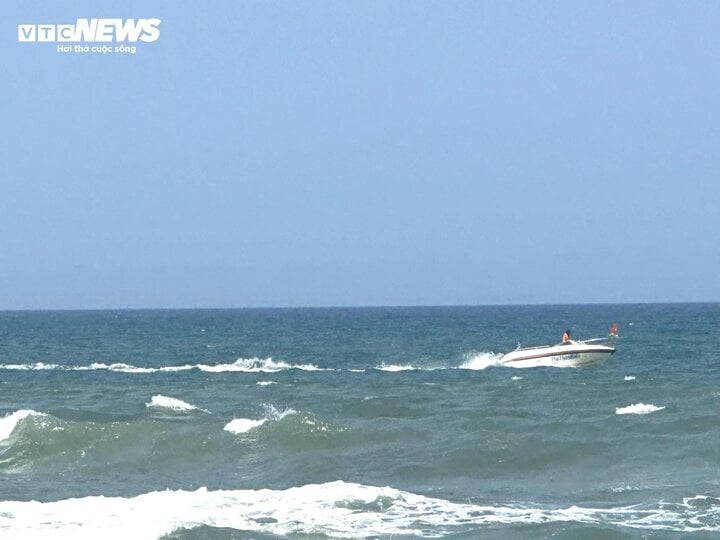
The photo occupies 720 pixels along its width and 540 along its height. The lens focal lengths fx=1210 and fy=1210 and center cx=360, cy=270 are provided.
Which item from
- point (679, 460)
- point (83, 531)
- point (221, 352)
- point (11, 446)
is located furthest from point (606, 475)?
point (221, 352)

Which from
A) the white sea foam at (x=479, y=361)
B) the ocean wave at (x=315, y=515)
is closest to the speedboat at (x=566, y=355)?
the white sea foam at (x=479, y=361)

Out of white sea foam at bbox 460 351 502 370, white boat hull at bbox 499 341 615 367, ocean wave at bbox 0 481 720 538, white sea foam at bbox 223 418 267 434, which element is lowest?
ocean wave at bbox 0 481 720 538

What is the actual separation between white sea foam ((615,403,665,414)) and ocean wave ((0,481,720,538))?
12.6 metres

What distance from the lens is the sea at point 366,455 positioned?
20.2 meters

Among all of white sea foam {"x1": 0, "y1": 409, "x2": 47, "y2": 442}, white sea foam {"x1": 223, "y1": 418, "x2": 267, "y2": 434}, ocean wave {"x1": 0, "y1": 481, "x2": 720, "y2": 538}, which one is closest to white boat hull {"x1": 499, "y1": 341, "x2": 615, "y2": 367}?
white sea foam {"x1": 223, "y1": 418, "x2": 267, "y2": 434}

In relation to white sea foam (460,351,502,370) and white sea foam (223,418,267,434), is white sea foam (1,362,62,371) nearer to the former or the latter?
white sea foam (460,351,502,370)

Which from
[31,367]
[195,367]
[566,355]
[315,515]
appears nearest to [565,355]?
[566,355]

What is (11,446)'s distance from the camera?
29438 mm

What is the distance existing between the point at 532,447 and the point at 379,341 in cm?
6160

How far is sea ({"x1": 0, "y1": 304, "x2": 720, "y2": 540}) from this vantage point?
2023 centimetres

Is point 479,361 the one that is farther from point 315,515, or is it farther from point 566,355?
point 315,515

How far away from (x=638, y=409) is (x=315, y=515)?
16814 millimetres

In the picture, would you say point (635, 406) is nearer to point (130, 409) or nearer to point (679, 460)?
point (679, 460)

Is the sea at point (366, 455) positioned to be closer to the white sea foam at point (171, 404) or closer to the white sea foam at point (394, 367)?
Result: the white sea foam at point (171, 404)
